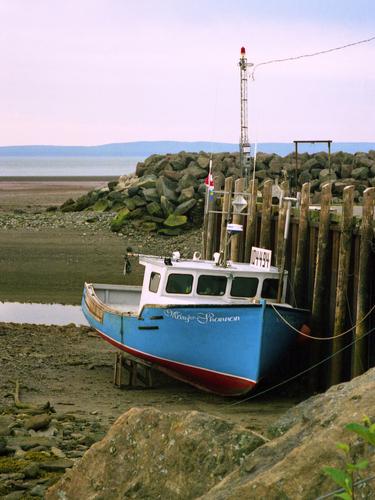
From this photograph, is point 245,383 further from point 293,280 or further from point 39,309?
point 39,309

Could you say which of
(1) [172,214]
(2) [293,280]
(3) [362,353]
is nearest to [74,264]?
(1) [172,214]

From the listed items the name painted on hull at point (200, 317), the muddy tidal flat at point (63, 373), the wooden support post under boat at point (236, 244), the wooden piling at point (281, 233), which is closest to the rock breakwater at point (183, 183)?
the muddy tidal flat at point (63, 373)

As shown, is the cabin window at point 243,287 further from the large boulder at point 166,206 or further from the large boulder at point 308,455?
the large boulder at point 166,206

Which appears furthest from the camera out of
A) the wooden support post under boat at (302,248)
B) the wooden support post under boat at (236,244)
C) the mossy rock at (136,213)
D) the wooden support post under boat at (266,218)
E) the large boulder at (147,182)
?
the large boulder at (147,182)

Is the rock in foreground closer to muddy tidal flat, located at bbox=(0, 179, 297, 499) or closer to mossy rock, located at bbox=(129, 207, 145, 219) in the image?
muddy tidal flat, located at bbox=(0, 179, 297, 499)

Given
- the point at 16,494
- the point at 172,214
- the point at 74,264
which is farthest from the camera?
the point at 172,214

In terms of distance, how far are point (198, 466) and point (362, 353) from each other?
8.11 metres

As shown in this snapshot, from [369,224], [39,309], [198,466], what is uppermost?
[369,224]

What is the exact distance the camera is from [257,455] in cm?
689

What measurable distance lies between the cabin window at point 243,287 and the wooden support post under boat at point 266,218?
6.21 feet

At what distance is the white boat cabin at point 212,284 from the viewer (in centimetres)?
1692

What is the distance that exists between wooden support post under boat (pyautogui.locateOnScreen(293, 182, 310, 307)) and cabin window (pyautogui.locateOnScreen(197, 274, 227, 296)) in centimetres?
125

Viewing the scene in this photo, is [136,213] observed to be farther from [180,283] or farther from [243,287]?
[243,287]

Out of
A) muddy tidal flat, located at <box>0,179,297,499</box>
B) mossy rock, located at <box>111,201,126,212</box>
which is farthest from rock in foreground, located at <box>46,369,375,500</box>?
mossy rock, located at <box>111,201,126,212</box>
